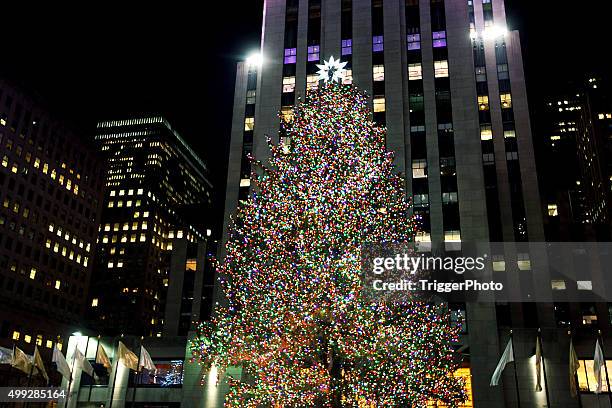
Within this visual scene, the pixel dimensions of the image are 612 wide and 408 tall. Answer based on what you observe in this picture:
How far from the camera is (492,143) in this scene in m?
58.3

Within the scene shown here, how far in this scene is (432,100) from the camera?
164 ft

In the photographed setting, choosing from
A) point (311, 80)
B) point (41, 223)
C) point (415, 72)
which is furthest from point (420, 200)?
point (41, 223)

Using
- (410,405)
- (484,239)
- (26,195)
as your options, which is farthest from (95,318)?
(410,405)

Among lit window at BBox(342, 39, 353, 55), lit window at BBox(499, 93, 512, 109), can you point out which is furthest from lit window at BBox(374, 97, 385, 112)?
lit window at BBox(499, 93, 512, 109)

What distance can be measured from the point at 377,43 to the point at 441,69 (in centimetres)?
680

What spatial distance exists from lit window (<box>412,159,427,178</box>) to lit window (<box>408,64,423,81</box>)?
28.7 feet

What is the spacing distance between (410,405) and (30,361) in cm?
2124

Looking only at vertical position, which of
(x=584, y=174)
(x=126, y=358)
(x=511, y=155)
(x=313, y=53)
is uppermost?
(x=584, y=174)

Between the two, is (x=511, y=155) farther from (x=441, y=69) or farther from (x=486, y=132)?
(x=441, y=69)

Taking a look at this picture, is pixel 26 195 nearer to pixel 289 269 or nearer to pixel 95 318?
pixel 95 318

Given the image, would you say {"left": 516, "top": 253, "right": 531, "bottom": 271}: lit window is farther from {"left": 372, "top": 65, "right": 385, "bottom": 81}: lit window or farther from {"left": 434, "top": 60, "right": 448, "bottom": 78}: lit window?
{"left": 372, "top": 65, "right": 385, "bottom": 81}: lit window

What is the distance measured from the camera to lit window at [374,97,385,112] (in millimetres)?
49250

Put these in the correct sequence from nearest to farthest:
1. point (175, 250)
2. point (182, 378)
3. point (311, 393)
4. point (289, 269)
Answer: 1. point (311, 393)
2. point (289, 269)
3. point (182, 378)
4. point (175, 250)

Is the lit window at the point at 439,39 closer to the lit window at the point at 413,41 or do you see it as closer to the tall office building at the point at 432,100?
the tall office building at the point at 432,100
